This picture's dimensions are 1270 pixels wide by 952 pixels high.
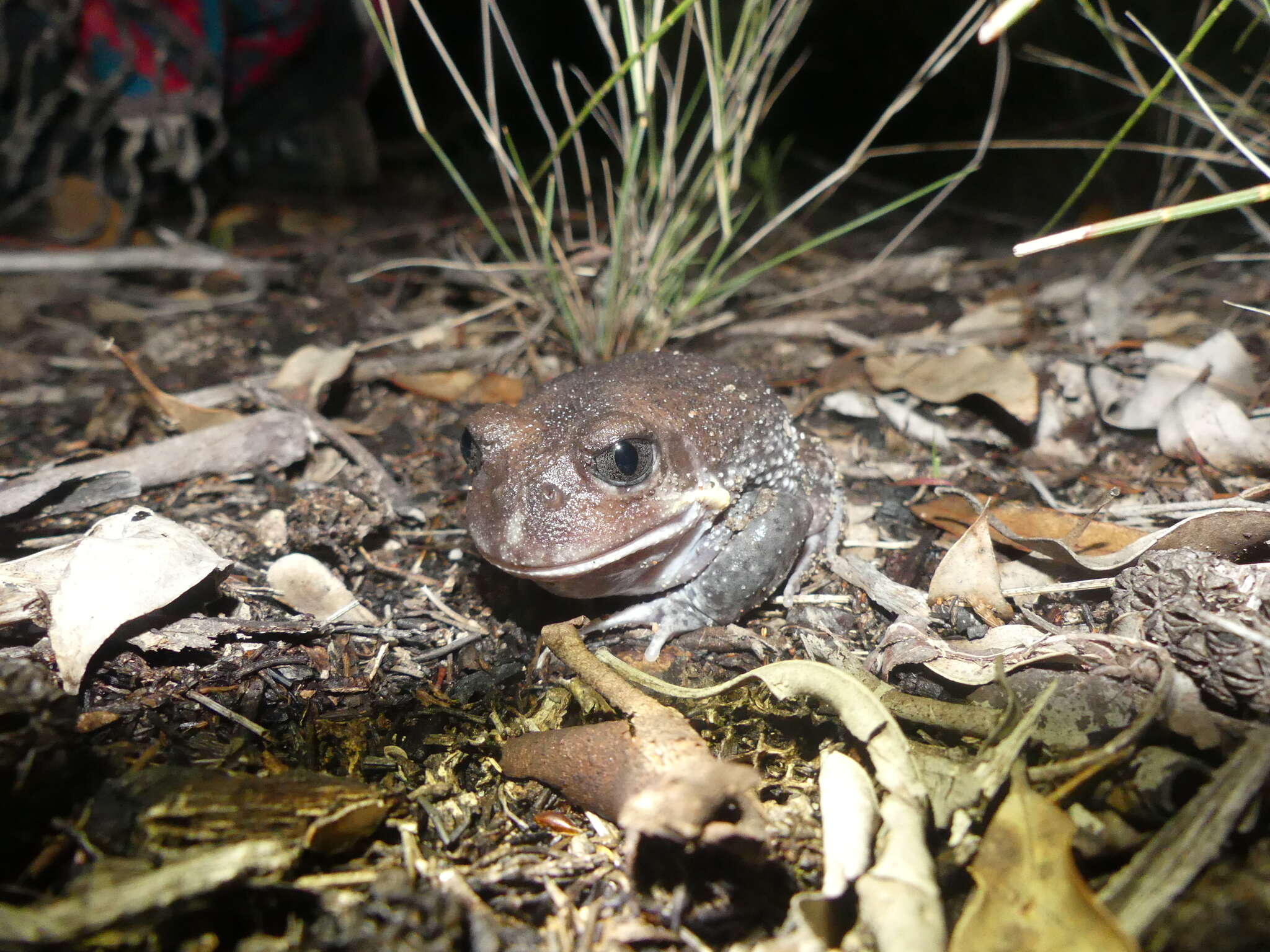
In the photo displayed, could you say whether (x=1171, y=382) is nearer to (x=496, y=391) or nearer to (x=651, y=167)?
(x=651, y=167)

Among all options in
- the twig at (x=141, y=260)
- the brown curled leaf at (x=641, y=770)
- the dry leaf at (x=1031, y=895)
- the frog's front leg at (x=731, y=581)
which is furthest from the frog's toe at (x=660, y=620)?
the twig at (x=141, y=260)

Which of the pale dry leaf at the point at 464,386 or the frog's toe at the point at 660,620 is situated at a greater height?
the pale dry leaf at the point at 464,386

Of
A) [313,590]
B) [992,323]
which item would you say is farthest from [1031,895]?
[992,323]

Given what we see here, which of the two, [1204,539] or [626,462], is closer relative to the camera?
[1204,539]

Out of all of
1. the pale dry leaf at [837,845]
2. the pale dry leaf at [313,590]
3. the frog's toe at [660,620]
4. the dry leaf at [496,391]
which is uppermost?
the dry leaf at [496,391]

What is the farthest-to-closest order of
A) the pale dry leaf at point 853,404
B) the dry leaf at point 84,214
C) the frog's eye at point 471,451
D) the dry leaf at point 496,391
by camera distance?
1. the dry leaf at point 84,214
2. the dry leaf at point 496,391
3. the pale dry leaf at point 853,404
4. the frog's eye at point 471,451

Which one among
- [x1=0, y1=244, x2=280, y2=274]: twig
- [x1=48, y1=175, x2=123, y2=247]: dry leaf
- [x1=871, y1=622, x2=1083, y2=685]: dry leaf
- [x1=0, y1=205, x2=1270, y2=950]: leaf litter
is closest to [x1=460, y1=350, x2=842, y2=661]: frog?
[x1=0, y1=205, x2=1270, y2=950]: leaf litter

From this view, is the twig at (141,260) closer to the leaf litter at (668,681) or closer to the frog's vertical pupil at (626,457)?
the leaf litter at (668,681)
